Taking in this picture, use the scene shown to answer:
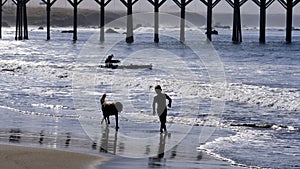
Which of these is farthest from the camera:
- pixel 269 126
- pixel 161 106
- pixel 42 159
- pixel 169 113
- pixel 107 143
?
pixel 169 113

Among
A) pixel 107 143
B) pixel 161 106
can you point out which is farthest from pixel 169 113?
pixel 107 143

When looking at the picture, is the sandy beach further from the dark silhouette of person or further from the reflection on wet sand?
the dark silhouette of person

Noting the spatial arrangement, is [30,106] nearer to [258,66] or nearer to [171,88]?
[171,88]

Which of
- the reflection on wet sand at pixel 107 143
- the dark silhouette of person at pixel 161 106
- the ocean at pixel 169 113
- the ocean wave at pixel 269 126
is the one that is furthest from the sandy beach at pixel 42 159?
the ocean wave at pixel 269 126

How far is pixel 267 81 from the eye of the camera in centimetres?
3083

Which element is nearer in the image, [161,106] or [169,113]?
[161,106]

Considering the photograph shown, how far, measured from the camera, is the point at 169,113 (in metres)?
19.0

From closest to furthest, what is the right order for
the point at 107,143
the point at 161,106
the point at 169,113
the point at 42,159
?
the point at 42,159 → the point at 107,143 → the point at 161,106 → the point at 169,113

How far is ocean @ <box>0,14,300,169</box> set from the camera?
12.6 meters

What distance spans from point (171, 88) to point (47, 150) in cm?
1532

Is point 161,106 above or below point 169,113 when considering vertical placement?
above

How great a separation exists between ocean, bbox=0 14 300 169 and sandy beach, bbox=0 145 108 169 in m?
0.43

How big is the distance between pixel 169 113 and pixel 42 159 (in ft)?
26.8

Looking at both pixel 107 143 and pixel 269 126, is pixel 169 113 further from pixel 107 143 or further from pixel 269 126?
pixel 107 143
